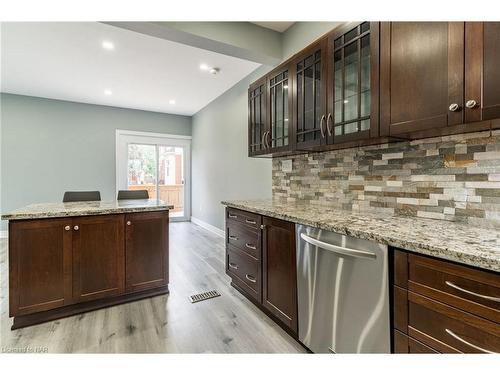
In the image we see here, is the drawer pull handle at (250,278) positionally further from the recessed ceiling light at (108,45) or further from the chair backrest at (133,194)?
the recessed ceiling light at (108,45)

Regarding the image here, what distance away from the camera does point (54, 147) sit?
16.8 feet

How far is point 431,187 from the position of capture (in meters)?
1.51

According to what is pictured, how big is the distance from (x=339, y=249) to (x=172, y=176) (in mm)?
5889

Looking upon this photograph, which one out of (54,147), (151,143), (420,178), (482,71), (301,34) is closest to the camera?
(482,71)

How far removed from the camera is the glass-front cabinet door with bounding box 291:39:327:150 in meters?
1.88

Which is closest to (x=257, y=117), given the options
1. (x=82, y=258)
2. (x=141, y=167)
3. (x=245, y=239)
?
(x=245, y=239)

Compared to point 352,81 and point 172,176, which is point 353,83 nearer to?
point 352,81

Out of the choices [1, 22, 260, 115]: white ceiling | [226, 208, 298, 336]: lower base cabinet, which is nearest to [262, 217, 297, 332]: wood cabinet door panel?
[226, 208, 298, 336]: lower base cabinet

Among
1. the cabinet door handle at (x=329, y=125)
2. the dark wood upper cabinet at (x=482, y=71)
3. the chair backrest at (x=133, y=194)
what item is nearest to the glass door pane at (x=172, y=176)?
the chair backrest at (x=133, y=194)

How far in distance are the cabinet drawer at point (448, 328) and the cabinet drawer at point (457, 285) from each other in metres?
0.03

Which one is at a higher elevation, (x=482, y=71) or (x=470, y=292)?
(x=482, y=71)

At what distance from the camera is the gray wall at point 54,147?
189 inches

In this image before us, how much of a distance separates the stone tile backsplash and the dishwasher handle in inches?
25.6

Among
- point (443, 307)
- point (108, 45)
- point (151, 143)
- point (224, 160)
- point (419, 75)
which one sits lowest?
point (443, 307)
